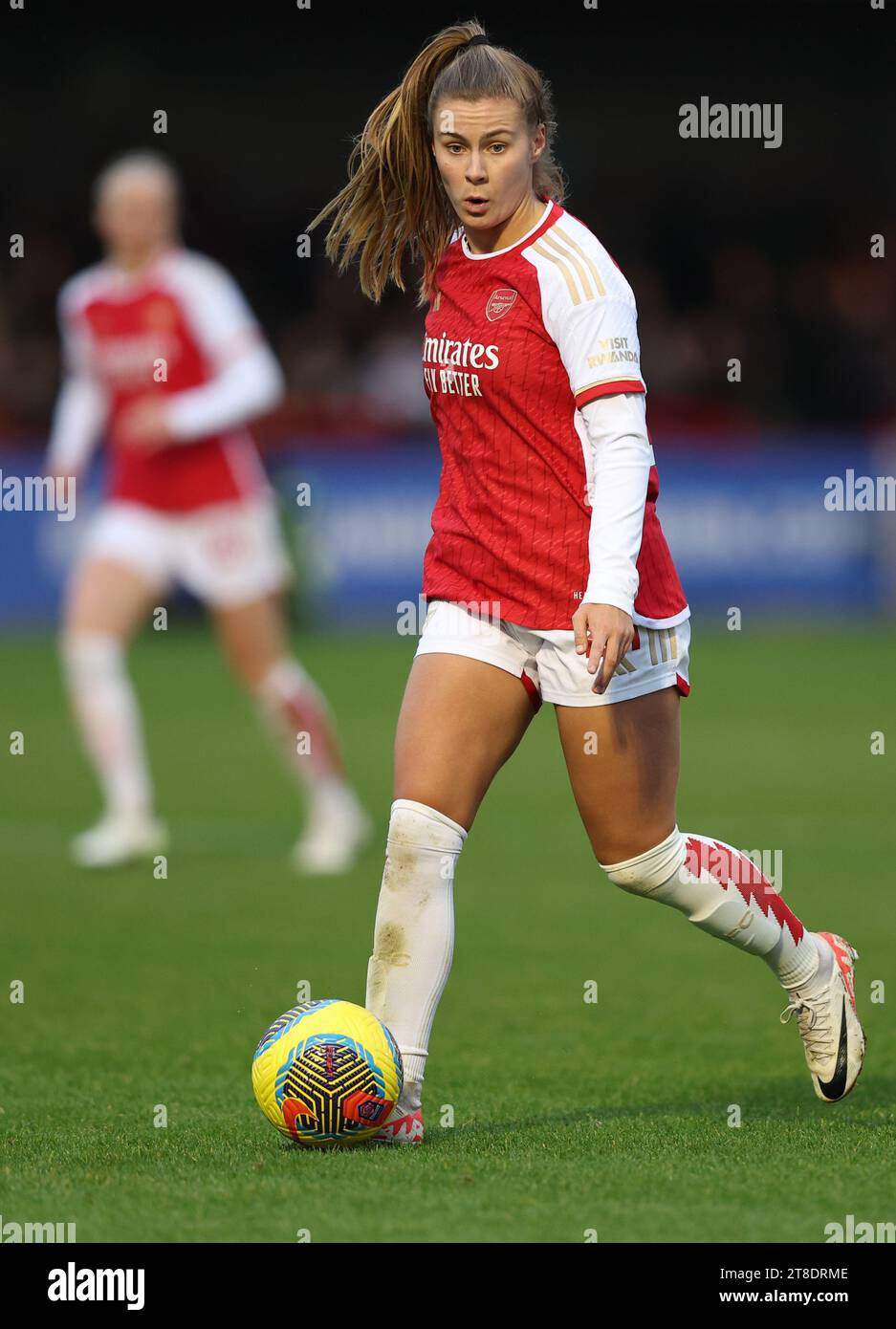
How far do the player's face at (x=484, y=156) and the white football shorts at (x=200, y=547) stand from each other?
541cm

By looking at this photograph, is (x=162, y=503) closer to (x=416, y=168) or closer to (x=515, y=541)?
(x=416, y=168)

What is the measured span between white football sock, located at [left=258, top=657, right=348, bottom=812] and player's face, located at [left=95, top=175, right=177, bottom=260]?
2245 millimetres

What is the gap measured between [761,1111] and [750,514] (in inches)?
607

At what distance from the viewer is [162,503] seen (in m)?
10.2

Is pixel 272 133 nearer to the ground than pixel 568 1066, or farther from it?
farther from it

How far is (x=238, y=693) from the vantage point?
1652cm

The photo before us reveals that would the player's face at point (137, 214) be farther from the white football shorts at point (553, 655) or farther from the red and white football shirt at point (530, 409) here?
the white football shorts at point (553, 655)

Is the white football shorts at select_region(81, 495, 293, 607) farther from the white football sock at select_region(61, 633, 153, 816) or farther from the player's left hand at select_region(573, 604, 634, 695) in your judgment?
the player's left hand at select_region(573, 604, 634, 695)

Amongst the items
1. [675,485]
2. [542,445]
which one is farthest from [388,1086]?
A: [675,485]

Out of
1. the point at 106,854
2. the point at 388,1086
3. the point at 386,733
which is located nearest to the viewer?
the point at 388,1086

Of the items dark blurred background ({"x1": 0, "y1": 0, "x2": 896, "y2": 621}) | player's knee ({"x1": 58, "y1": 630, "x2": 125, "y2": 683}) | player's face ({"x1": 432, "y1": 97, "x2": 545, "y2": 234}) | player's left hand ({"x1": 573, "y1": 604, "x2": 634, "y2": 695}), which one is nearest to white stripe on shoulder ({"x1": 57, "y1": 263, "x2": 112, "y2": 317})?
player's knee ({"x1": 58, "y1": 630, "x2": 125, "y2": 683})

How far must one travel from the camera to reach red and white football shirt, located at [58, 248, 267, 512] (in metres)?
10.2

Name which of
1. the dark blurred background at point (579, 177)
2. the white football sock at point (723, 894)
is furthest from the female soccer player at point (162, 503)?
the dark blurred background at point (579, 177)
